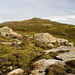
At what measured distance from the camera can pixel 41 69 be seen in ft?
33.0

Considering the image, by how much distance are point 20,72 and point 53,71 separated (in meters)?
3.19

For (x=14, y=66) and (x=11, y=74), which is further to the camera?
(x=14, y=66)

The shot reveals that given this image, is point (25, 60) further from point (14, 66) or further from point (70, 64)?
point (70, 64)

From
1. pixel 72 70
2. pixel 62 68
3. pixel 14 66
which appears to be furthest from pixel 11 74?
pixel 72 70

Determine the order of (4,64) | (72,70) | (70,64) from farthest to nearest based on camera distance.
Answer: (4,64), (70,64), (72,70)

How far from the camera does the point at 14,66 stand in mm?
→ 10828

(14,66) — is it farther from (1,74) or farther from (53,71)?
(53,71)

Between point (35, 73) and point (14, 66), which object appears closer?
point (35, 73)

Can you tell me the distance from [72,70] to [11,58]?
694 centimetres

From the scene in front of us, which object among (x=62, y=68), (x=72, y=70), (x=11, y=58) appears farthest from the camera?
(x=11, y=58)

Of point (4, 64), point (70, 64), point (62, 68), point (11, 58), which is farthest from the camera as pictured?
point (11, 58)

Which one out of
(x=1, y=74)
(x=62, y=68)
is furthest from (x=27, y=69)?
(x=62, y=68)

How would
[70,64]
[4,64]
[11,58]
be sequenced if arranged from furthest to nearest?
[11,58], [4,64], [70,64]

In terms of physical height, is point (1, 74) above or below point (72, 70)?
below
